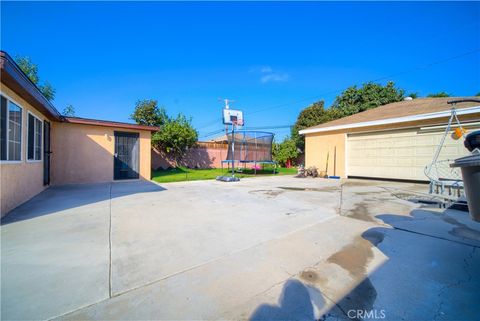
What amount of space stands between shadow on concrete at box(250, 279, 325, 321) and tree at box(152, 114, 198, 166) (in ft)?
44.7

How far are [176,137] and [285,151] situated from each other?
32.1 feet

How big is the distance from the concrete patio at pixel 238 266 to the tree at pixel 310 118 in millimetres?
16404

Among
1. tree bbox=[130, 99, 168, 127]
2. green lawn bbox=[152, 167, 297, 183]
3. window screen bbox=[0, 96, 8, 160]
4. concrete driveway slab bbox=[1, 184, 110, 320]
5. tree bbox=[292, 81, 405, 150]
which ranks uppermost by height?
tree bbox=[292, 81, 405, 150]

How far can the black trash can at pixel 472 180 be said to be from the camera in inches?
65.2

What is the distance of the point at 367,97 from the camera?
19.7 metres

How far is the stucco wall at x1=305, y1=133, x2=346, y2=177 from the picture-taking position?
35.3ft

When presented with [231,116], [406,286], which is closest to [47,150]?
[406,286]

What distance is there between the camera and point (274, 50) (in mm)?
13883

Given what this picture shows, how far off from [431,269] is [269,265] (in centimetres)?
155

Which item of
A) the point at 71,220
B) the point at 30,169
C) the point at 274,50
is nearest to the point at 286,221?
the point at 71,220

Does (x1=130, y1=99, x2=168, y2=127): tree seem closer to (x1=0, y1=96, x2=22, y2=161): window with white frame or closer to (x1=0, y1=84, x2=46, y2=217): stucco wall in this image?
(x1=0, y1=84, x2=46, y2=217): stucco wall

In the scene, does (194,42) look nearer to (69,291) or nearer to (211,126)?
(69,291)

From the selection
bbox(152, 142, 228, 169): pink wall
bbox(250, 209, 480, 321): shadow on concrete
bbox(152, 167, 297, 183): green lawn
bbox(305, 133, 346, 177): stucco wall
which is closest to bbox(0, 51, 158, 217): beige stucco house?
bbox(152, 167, 297, 183): green lawn

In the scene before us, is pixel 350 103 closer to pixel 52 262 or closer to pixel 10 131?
pixel 10 131
